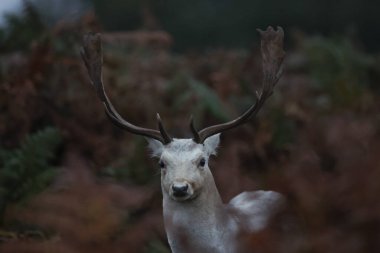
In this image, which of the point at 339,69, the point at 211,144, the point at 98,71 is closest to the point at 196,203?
the point at 211,144

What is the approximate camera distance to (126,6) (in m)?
28.4

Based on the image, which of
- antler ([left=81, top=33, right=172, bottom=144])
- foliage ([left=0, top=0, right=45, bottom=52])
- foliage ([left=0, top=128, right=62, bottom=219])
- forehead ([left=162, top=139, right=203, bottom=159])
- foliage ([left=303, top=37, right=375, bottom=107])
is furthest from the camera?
foliage ([left=0, top=0, right=45, bottom=52])

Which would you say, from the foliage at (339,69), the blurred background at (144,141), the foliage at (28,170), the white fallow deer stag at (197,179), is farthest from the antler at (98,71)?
the foliage at (339,69)

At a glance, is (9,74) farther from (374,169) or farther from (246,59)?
(374,169)

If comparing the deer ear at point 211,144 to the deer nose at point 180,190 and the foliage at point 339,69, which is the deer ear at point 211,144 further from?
the foliage at point 339,69

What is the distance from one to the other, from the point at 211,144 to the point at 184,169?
17.1 inches

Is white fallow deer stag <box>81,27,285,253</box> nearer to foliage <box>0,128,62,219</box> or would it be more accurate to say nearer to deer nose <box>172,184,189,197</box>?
deer nose <box>172,184,189,197</box>

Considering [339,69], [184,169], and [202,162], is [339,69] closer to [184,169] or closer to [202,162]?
[202,162]

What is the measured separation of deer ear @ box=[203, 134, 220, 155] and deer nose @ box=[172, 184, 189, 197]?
459 mm

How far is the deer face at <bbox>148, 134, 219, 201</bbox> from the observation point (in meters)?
5.57

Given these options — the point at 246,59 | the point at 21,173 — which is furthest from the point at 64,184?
the point at 246,59

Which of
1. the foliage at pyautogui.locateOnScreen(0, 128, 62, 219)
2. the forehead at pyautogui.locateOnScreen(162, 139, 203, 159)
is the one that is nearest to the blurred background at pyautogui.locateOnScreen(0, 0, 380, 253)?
the foliage at pyautogui.locateOnScreen(0, 128, 62, 219)

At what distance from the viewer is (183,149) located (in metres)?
5.79

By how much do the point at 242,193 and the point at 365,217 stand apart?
2985 mm
